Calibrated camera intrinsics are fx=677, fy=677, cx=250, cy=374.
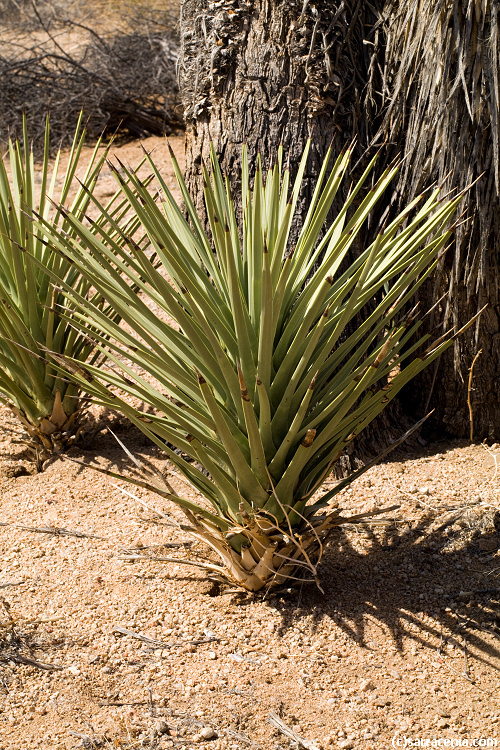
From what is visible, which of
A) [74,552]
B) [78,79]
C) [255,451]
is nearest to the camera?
[255,451]

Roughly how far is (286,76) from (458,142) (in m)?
0.69

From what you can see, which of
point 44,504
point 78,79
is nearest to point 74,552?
point 44,504

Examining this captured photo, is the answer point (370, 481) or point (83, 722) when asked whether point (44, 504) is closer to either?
point (83, 722)

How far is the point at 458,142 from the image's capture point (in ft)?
7.97

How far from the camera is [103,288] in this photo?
1.68 m

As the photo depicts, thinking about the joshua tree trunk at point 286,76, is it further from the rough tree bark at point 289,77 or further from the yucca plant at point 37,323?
the yucca plant at point 37,323

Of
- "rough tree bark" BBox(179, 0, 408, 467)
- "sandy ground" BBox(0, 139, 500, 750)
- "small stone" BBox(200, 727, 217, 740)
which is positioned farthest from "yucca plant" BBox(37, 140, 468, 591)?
"rough tree bark" BBox(179, 0, 408, 467)

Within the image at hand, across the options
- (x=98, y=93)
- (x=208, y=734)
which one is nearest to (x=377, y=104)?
(x=208, y=734)

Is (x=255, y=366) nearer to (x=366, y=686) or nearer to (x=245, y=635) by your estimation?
(x=245, y=635)

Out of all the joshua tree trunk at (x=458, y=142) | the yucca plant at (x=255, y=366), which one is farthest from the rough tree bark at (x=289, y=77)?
the yucca plant at (x=255, y=366)

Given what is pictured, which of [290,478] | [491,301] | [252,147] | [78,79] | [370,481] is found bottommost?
[370,481]

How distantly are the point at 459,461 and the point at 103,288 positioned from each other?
1.68m

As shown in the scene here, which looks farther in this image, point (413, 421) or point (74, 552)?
point (413, 421)

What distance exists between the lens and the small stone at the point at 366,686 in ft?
5.50
